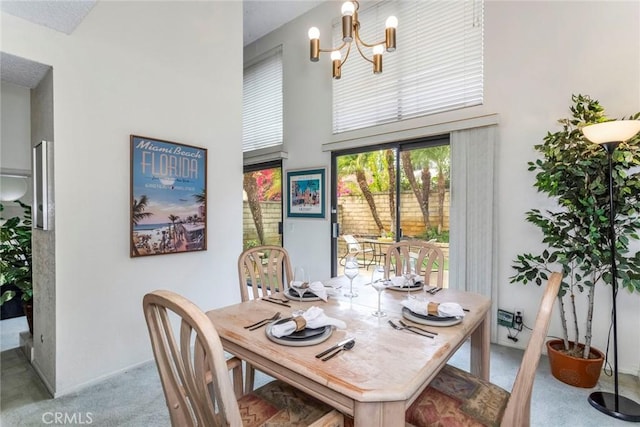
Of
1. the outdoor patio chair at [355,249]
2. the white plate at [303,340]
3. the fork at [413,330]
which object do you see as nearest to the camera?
the white plate at [303,340]

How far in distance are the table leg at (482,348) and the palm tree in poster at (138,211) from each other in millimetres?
2625

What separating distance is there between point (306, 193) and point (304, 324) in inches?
123

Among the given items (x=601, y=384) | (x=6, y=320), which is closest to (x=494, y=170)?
(x=601, y=384)

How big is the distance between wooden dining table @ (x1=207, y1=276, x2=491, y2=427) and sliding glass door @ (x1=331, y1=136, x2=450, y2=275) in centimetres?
167

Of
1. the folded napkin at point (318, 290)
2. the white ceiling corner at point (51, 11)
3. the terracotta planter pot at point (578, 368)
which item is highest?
the white ceiling corner at point (51, 11)

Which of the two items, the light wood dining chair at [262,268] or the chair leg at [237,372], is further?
the light wood dining chair at [262,268]

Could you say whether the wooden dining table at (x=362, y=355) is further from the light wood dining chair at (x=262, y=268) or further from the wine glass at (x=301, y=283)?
the light wood dining chair at (x=262, y=268)

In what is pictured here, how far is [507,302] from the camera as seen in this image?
290 centimetres

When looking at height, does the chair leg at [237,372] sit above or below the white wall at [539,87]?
below

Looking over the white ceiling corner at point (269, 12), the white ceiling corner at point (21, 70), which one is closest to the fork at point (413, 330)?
the white ceiling corner at point (21, 70)

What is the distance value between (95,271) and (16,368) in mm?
1173

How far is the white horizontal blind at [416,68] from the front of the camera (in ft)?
10.1

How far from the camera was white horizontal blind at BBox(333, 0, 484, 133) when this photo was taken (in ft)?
10.1

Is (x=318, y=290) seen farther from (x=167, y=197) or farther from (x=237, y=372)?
Result: (x=167, y=197)
